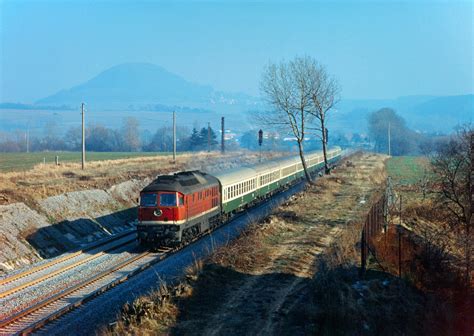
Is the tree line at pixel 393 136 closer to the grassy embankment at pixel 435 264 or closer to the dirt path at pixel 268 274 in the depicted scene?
the grassy embankment at pixel 435 264

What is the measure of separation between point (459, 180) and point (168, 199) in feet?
42.7

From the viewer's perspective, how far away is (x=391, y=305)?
54.4 feet

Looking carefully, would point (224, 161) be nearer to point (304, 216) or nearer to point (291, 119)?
point (291, 119)

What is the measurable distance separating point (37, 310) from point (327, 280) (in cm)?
845

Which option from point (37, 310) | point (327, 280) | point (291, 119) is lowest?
point (37, 310)

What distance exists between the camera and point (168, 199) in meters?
25.9

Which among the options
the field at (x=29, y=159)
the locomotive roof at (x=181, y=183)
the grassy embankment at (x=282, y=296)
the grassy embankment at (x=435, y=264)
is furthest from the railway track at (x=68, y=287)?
the field at (x=29, y=159)

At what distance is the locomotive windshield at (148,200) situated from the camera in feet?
85.7

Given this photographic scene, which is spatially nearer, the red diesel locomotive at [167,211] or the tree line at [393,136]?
the red diesel locomotive at [167,211]

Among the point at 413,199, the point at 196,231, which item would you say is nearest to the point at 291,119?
the point at 413,199

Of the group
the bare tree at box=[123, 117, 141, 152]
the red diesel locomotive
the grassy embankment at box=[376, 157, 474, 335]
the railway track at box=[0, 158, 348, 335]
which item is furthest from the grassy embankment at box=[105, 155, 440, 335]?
the bare tree at box=[123, 117, 141, 152]

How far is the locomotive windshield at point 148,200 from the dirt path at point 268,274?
4.94 metres

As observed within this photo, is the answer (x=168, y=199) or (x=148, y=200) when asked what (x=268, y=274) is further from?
(x=148, y=200)

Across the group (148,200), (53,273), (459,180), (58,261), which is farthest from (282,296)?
(459,180)
